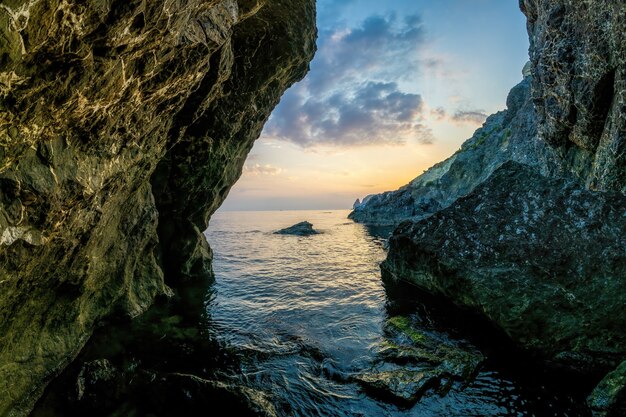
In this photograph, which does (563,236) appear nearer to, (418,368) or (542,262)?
(542,262)

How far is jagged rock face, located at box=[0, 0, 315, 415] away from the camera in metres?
5.45

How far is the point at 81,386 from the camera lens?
8.35 m

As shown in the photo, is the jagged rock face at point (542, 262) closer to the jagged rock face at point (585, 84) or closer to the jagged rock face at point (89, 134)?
the jagged rock face at point (585, 84)

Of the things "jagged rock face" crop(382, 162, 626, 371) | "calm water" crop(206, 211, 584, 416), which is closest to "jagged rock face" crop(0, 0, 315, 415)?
"calm water" crop(206, 211, 584, 416)

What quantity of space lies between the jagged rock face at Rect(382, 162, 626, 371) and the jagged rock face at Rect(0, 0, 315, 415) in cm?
1289

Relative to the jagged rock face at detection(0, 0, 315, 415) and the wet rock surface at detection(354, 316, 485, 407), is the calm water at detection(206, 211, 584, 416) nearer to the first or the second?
the wet rock surface at detection(354, 316, 485, 407)

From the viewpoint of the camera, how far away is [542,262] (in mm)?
10586

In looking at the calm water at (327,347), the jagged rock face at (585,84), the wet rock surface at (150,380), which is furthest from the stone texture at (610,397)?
the jagged rock face at (585,84)

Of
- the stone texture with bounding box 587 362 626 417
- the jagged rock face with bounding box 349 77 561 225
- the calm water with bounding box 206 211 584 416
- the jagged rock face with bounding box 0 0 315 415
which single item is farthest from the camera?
the jagged rock face with bounding box 349 77 561 225

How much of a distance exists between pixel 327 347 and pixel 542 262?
8.35m

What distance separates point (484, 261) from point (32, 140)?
14.4 meters

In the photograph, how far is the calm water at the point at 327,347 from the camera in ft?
26.2

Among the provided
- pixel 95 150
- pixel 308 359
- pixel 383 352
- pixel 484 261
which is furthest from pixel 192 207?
pixel 484 261

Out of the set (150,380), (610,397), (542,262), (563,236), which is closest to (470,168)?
(563,236)
